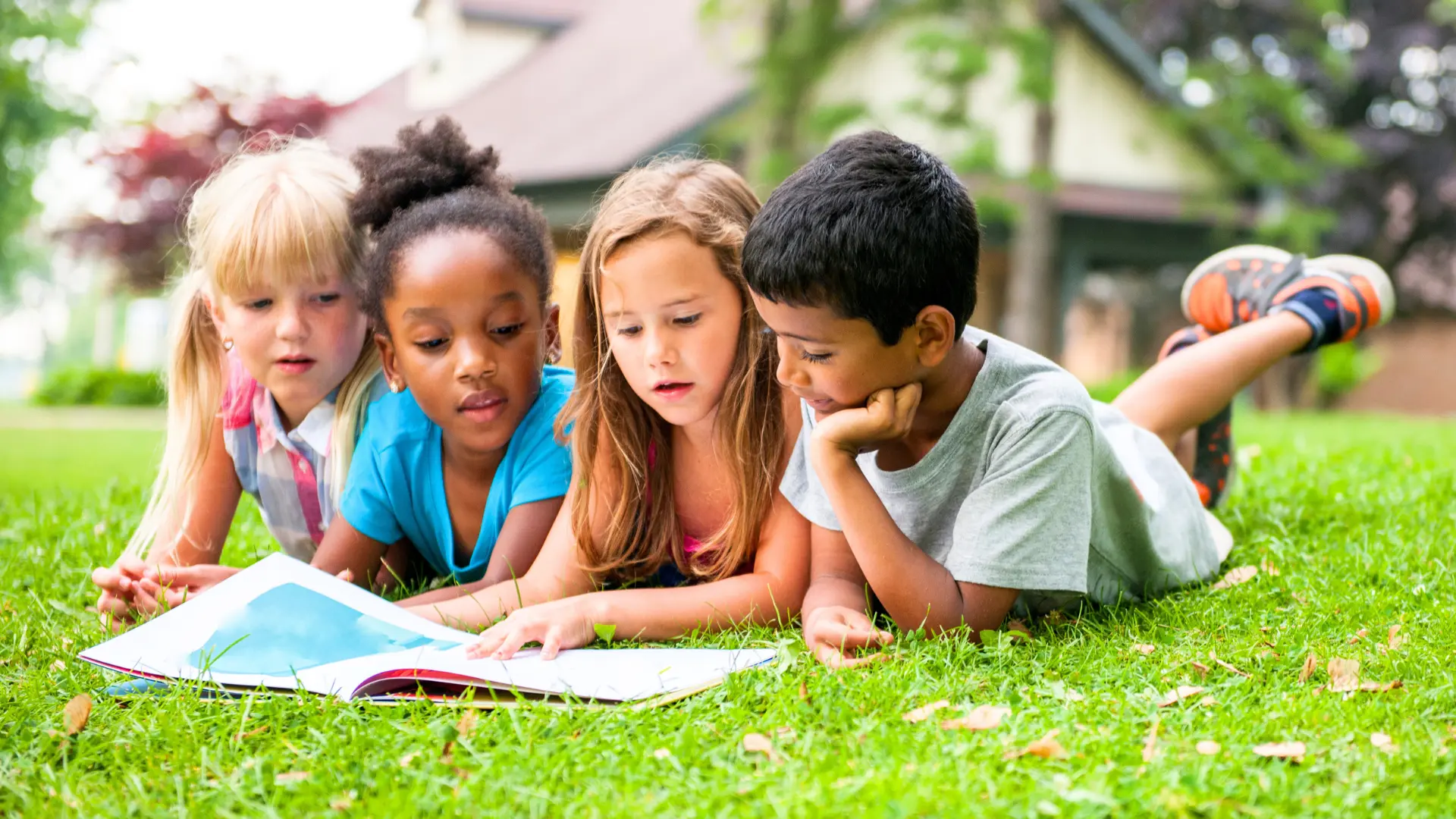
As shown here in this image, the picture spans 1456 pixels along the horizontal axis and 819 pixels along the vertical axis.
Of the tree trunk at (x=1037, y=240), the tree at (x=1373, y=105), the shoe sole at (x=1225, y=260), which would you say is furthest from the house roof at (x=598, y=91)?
the shoe sole at (x=1225, y=260)

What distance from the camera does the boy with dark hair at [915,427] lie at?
8.13 feet

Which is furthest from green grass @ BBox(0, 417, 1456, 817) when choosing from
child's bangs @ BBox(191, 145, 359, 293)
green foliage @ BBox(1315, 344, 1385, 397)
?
green foliage @ BBox(1315, 344, 1385, 397)

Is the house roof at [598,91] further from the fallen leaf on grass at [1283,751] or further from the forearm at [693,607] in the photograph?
the fallen leaf on grass at [1283,751]

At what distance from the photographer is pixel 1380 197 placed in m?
20.4

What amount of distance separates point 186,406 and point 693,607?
6.20ft

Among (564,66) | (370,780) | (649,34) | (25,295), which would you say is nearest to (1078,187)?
(649,34)

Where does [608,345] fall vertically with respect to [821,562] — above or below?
above

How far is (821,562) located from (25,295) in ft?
258

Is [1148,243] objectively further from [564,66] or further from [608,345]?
[608,345]

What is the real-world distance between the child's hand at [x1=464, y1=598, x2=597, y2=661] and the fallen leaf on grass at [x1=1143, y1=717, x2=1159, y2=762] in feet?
3.91

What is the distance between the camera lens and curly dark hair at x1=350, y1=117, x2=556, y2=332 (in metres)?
3.17

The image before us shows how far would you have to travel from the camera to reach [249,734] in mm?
2148

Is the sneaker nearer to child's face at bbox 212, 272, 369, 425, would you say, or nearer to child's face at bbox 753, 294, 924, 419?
child's face at bbox 753, 294, 924, 419

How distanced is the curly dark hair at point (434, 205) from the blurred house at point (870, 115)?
9099 millimetres
